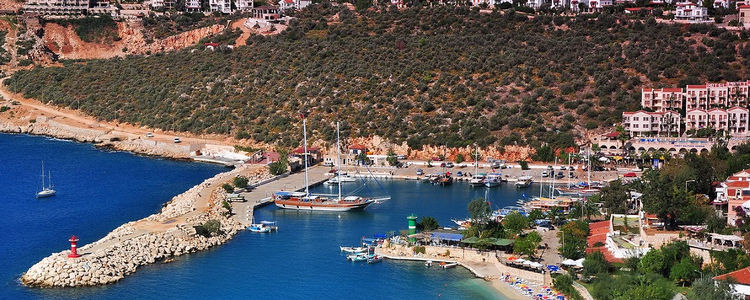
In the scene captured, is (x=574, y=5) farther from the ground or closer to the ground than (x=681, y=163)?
farther from the ground

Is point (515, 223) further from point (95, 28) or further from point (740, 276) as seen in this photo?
point (95, 28)

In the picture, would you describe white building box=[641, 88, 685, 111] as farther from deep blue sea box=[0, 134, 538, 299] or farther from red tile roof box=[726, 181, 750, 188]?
red tile roof box=[726, 181, 750, 188]

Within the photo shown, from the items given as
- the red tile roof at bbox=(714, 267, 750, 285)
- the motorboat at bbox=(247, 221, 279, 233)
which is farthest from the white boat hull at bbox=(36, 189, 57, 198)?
the red tile roof at bbox=(714, 267, 750, 285)

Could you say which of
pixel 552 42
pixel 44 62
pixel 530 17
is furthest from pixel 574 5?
pixel 44 62

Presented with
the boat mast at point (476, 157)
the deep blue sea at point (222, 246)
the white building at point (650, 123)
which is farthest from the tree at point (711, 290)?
the white building at point (650, 123)

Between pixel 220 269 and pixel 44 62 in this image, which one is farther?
pixel 44 62

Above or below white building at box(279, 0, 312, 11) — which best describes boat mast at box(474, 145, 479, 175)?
below

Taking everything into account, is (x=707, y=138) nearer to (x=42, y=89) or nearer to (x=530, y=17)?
(x=530, y=17)

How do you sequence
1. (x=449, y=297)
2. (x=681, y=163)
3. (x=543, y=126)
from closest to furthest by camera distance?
(x=449, y=297) → (x=681, y=163) → (x=543, y=126)
